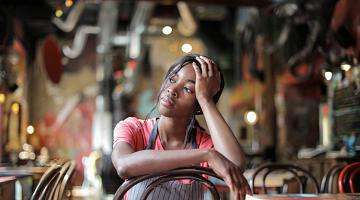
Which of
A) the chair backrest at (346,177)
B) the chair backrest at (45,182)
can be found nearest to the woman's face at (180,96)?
the chair backrest at (45,182)

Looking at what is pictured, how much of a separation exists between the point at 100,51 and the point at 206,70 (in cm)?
1130

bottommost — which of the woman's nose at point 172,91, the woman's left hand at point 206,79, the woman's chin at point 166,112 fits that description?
the woman's chin at point 166,112

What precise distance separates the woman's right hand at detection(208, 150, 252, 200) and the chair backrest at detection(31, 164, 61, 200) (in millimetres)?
734

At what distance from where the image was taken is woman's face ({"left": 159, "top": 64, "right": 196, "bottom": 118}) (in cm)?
211

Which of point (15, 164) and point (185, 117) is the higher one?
point (185, 117)

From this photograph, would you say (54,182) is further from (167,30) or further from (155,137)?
(167,30)

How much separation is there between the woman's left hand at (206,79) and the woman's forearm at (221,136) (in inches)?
1.3

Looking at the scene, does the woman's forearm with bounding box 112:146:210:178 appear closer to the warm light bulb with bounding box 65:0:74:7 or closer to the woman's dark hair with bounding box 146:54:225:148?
the woman's dark hair with bounding box 146:54:225:148

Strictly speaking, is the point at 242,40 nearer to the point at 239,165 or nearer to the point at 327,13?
the point at 327,13

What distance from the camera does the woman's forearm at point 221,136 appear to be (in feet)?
6.54

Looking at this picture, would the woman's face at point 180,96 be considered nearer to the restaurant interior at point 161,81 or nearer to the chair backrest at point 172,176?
the restaurant interior at point 161,81

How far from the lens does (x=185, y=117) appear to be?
85.9 inches

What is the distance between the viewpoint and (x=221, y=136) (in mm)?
2021

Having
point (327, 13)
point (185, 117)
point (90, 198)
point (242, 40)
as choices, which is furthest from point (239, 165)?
point (242, 40)
